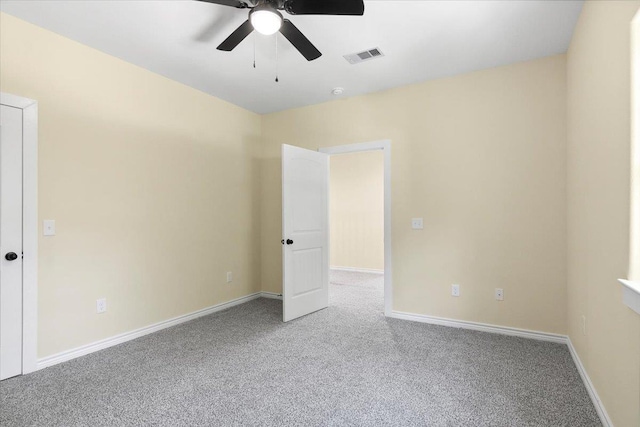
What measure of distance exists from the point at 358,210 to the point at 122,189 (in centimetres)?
461

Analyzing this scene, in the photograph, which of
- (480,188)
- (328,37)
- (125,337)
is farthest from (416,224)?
(125,337)

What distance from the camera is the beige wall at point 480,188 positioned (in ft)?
9.86

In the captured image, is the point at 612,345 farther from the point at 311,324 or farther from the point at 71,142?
the point at 71,142

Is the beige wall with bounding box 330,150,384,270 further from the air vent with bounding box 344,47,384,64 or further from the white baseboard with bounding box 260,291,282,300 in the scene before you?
the air vent with bounding box 344,47,384,64

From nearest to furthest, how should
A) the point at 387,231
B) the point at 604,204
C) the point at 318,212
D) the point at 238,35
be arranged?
the point at 604,204, the point at 238,35, the point at 387,231, the point at 318,212

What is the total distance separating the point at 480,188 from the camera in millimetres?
3312

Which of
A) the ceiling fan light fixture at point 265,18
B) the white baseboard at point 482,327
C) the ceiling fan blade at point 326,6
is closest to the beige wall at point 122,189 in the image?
the ceiling fan light fixture at point 265,18

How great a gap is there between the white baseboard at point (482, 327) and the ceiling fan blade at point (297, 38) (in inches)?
Result: 113

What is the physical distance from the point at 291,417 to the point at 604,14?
292 cm

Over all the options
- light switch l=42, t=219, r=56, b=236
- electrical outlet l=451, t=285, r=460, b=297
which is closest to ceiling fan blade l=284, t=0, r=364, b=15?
light switch l=42, t=219, r=56, b=236

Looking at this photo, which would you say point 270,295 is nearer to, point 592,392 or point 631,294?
point 592,392

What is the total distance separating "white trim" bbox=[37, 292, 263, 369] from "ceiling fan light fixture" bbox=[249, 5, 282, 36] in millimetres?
2922

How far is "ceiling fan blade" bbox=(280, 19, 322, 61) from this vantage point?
2060 mm

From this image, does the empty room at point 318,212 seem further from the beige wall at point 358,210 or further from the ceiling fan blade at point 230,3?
the beige wall at point 358,210
